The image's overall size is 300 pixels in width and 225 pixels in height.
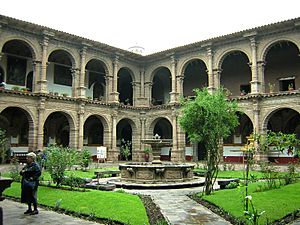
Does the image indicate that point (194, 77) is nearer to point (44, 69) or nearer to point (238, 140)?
point (238, 140)

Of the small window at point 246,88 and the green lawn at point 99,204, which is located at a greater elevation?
the small window at point 246,88

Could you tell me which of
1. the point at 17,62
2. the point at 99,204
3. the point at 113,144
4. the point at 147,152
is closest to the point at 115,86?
the point at 113,144

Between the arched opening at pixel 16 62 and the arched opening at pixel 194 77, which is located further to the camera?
the arched opening at pixel 194 77

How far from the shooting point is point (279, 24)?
22.7m

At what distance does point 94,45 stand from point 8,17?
7402 millimetres

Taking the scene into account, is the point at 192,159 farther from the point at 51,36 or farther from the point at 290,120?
the point at 51,36

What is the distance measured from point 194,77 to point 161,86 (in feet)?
13.2

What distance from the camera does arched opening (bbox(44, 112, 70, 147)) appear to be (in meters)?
29.2

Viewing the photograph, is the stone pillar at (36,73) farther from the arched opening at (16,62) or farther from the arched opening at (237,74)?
the arched opening at (237,74)

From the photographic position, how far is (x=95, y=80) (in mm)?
31906

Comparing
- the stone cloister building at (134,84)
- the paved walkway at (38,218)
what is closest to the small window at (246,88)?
the stone cloister building at (134,84)

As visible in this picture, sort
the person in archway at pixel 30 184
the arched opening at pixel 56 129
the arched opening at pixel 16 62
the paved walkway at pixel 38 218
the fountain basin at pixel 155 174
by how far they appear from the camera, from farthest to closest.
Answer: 1. the arched opening at pixel 56 129
2. the arched opening at pixel 16 62
3. the fountain basin at pixel 155 174
4. the person in archway at pixel 30 184
5. the paved walkway at pixel 38 218

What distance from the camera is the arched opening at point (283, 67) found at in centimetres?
2592

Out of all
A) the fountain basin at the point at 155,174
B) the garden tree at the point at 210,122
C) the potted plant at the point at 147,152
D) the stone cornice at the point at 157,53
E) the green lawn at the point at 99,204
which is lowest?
the green lawn at the point at 99,204
